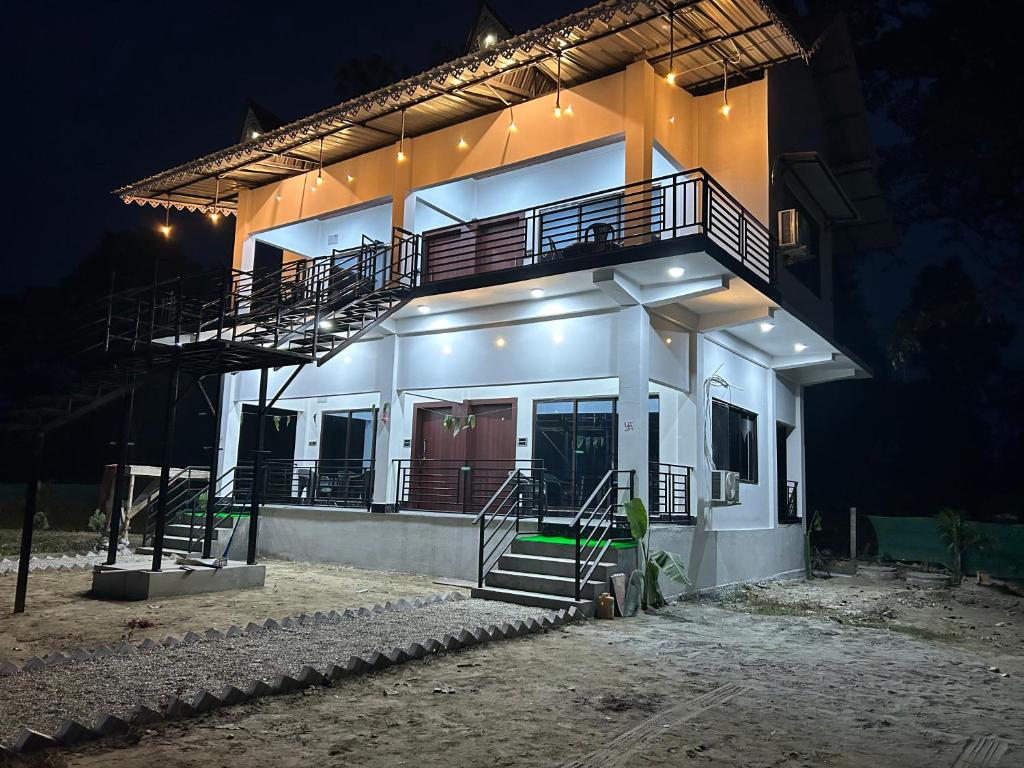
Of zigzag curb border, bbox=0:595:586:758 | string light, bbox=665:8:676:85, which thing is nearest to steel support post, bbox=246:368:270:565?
zigzag curb border, bbox=0:595:586:758

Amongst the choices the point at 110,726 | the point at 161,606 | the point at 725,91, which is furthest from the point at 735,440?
the point at 110,726

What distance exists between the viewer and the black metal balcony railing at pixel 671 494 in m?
12.7

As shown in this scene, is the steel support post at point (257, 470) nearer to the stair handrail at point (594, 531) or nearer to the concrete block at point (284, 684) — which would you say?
the stair handrail at point (594, 531)

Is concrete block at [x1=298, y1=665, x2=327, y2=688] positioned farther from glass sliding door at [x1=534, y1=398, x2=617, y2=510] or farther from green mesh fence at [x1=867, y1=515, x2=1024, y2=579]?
green mesh fence at [x1=867, y1=515, x2=1024, y2=579]

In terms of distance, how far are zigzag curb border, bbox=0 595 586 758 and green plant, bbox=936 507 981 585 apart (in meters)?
10.9

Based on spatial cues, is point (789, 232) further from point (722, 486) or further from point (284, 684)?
point (284, 684)

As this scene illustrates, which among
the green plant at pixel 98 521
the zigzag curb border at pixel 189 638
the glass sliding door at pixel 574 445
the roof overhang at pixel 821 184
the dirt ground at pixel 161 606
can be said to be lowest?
the dirt ground at pixel 161 606

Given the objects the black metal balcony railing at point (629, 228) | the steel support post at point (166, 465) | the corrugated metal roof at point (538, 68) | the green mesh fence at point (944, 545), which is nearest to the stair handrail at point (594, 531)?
the black metal balcony railing at point (629, 228)

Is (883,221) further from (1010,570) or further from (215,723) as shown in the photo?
(215,723)

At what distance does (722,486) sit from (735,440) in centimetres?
190

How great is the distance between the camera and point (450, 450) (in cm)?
1590

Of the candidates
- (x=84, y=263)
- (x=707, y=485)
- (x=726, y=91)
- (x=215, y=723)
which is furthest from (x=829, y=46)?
(x=84, y=263)

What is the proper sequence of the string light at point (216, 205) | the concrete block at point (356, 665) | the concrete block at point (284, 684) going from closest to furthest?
the concrete block at point (284, 684) < the concrete block at point (356, 665) < the string light at point (216, 205)

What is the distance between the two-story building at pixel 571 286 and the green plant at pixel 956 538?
3.01 meters
